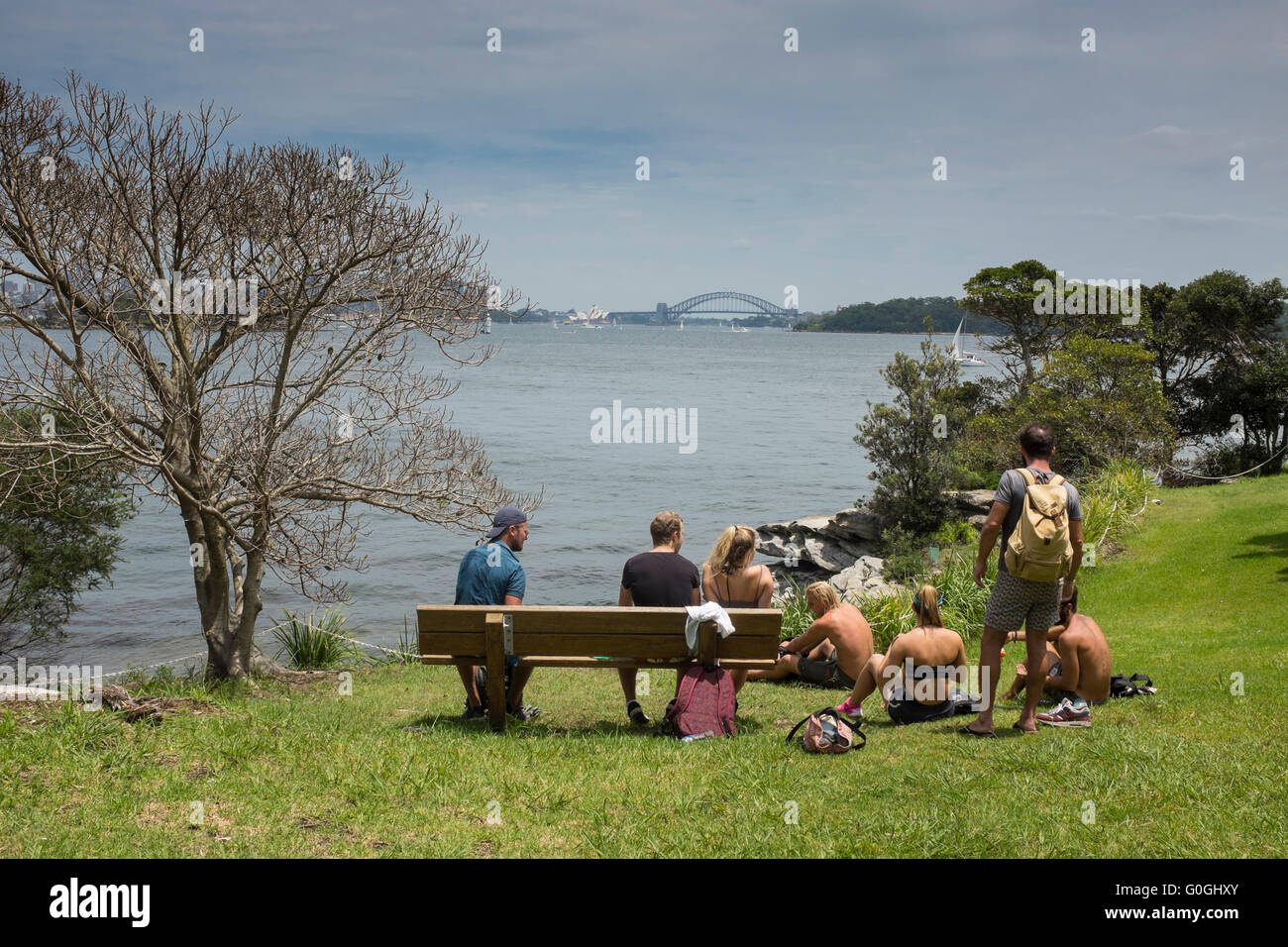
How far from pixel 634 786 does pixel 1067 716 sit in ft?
10.0

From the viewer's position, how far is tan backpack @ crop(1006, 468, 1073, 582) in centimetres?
583

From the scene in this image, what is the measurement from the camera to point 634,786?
5156 mm

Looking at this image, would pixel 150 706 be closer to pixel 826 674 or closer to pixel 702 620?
pixel 702 620

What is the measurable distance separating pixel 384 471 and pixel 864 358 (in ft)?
435

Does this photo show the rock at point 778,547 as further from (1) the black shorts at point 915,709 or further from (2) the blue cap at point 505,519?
(2) the blue cap at point 505,519

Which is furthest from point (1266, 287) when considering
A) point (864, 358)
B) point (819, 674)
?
point (864, 358)

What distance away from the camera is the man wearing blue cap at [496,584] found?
22.9 feet

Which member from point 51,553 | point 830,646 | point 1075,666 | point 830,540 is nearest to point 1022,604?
point 1075,666

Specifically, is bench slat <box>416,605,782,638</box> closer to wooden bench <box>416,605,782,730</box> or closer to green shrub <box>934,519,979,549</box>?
wooden bench <box>416,605,782,730</box>

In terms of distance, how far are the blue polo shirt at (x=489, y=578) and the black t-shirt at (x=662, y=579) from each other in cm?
81

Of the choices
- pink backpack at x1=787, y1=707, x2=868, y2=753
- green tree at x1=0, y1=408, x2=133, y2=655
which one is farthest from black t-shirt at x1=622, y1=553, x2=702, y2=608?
green tree at x1=0, y1=408, x2=133, y2=655

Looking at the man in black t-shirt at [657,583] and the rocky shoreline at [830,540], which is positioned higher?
the man in black t-shirt at [657,583]

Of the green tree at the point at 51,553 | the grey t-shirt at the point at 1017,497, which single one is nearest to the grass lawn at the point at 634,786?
the grey t-shirt at the point at 1017,497

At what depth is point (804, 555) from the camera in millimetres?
23516
